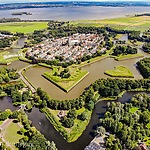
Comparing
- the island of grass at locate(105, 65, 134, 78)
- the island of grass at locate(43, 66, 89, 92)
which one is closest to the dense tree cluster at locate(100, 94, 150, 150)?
the island of grass at locate(43, 66, 89, 92)

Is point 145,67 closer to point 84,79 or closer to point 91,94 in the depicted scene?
point 84,79

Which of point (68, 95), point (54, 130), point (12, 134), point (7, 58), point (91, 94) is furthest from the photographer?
point (7, 58)

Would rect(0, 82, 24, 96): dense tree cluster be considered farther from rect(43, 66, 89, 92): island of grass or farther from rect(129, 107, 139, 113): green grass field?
rect(129, 107, 139, 113): green grass field

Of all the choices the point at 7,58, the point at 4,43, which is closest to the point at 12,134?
the point at 7,58

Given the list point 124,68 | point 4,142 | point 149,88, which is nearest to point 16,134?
point 4,142

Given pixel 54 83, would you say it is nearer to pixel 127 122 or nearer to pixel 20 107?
pixel 20 107
